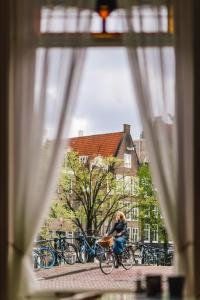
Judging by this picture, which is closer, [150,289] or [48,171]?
[150,289]

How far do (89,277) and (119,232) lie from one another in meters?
0.50

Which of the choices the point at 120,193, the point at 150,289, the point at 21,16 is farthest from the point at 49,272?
the point at 21,16

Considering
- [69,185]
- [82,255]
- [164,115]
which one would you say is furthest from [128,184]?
[164,115]

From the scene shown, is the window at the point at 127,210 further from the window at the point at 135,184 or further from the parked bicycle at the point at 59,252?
the parked bicycle at the point at 59,252

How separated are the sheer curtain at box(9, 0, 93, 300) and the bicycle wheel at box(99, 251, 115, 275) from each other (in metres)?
→ 1.31

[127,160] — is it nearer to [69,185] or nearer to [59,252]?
[69,185]

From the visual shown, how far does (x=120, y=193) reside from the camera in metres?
6.19

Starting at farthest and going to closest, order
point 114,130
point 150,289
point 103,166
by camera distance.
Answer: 1. point 103,166
2. point 114,130
3. point 150,289

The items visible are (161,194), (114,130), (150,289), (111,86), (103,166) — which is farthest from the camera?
(103,166)

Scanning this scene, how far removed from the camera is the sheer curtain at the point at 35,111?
4.43 metres

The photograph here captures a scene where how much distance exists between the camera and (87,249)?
5.82 meters

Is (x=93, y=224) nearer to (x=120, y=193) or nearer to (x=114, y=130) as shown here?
(x=120, y=193)

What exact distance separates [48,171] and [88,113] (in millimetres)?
919

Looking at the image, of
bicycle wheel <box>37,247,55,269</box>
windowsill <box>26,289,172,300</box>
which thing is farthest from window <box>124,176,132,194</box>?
windowsill <box>26,289,172,300</box>
